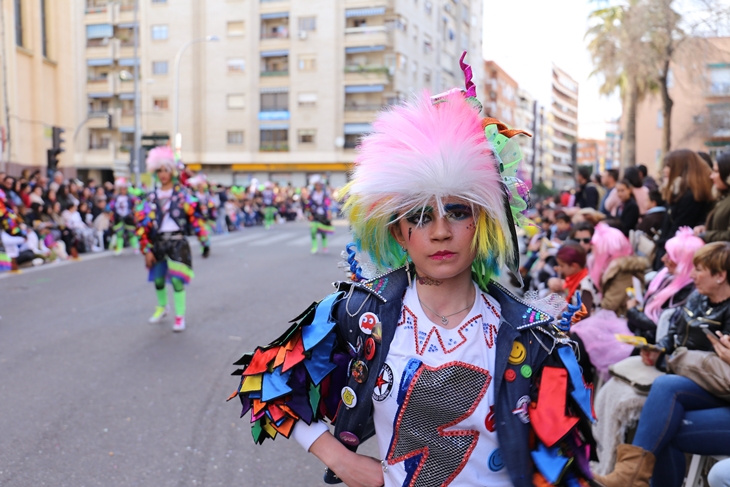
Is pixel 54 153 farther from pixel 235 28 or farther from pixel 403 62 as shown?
pixel 403 62

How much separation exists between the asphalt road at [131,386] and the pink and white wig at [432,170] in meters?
2.41

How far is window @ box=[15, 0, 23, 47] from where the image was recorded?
25016 mm

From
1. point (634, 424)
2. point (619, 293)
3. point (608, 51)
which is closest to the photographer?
point (634, 424)

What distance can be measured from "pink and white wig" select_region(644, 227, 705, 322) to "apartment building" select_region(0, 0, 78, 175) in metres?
23.5

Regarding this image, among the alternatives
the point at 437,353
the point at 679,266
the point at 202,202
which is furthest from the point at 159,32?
the point at 437,353

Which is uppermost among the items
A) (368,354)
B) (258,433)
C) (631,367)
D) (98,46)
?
(98,46)

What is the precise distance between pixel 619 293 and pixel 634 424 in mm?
1565

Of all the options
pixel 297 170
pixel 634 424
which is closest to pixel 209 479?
pixel 634 424

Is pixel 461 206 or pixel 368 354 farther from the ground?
pixel 461 206

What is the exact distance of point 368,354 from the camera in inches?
74.0

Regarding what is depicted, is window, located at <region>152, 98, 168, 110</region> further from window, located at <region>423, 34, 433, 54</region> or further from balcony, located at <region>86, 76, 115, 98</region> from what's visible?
window, located at <region>423, 34, 433, 54</region>

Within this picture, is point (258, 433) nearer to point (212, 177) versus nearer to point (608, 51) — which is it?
point (608, 51)

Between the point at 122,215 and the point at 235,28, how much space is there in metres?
39.7

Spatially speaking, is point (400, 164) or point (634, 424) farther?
point (634, 424)
